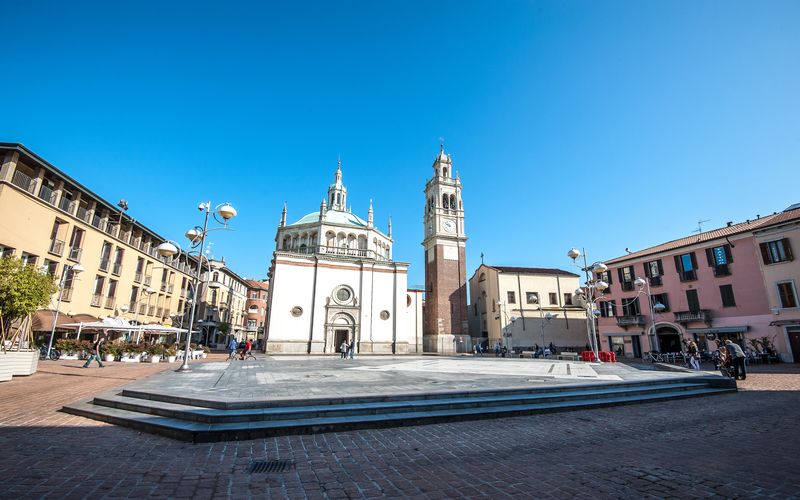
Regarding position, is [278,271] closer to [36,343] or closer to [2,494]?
[36,343]

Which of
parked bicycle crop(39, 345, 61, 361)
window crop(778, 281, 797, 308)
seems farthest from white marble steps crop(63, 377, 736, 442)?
window crop(778, 281, 797, 308)

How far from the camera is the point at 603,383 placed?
33.4 ft

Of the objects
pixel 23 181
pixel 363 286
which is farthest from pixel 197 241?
pixel 363 286

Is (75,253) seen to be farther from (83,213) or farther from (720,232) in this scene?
(720,232)

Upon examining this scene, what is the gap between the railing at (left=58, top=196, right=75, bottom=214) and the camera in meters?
24.5

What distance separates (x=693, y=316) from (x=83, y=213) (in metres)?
48.2

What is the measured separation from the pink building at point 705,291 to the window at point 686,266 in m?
0.06

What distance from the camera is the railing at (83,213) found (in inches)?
1036

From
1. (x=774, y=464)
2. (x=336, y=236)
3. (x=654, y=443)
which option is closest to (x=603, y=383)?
(x=654, y=443)

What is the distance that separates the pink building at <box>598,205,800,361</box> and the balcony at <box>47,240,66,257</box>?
37151mm

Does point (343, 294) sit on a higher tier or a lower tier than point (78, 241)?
lower

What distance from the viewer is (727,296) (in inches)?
1038

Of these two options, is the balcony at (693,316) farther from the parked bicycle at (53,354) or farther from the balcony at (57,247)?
the balcony at (57,247)

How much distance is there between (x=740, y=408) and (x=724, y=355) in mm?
7524
